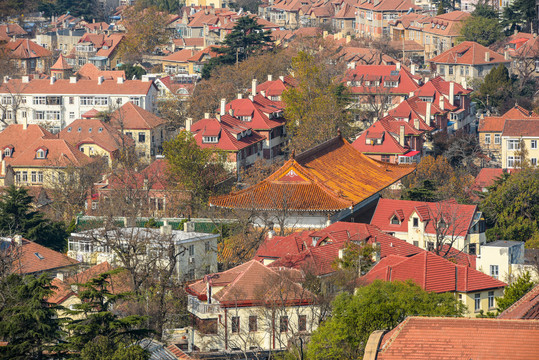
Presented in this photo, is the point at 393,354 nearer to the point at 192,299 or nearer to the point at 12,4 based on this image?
the point at 192,299

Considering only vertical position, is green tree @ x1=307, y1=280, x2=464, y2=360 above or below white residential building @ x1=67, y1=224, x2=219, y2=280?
above

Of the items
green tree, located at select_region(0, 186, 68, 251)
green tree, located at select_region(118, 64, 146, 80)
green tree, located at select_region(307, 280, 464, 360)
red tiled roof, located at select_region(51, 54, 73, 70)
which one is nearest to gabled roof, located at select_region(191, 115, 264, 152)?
green tree, located at select_region(0, 186, 68, 251)

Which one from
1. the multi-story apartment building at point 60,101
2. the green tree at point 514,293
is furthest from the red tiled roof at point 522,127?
the green tree at point 514,293

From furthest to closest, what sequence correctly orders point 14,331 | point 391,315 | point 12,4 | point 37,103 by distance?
point 12,4, point 37,103, point 391,315, point 14,331

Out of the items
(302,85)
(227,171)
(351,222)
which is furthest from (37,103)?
(351,222)

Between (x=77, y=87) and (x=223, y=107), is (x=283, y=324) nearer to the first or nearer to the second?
(x=223, y=107)

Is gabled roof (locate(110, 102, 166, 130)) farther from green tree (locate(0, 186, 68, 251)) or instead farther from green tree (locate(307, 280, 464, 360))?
green tree (locate(307, 280, 464, 360))

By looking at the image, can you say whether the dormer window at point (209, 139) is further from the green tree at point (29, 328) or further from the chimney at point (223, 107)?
the green tree at point (29, 328)
